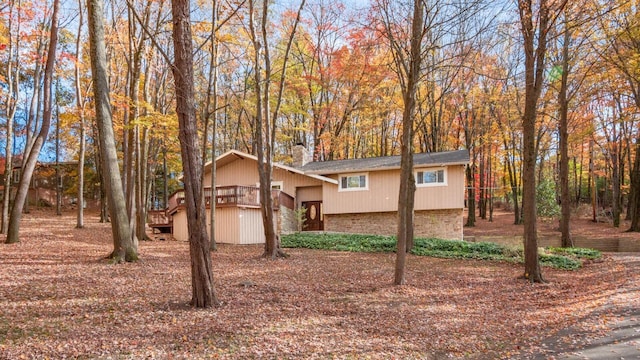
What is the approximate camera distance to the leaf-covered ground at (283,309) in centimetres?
470

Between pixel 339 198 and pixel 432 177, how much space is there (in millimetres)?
4787

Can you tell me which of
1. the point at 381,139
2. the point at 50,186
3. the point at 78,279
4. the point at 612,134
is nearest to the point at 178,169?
the point at 50,186

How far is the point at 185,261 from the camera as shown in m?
11.1

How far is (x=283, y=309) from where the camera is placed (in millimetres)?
6535

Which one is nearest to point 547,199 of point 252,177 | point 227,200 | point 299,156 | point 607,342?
point 299,156

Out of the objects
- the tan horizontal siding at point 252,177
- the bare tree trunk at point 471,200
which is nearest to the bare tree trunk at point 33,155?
the tan horizontal siding at point 252,177

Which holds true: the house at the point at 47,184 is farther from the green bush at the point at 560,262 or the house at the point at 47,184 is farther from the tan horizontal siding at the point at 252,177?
the green bush at the point at 560,262

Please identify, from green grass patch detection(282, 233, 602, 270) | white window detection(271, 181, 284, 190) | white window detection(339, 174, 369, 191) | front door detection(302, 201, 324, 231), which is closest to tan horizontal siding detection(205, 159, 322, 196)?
white window detection(271, 181, 284, 190)

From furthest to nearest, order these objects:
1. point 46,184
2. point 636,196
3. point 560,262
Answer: point 46,184 < point 636,196 < point 560,262

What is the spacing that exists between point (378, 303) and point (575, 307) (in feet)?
12.4

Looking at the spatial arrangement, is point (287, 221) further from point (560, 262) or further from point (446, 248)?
point (560, 262)

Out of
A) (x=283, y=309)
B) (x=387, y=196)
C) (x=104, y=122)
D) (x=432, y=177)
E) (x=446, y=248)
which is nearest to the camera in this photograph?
(x=283, y=309)

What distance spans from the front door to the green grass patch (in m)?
3.36

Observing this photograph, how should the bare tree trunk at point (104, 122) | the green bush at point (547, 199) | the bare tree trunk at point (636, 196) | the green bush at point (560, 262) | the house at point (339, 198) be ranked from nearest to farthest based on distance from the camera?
the bare tree trunk at point (104, 122)
the green bush at point (560, 262)
the house at point (339, 198)
the bare tree trunk at point (636, 196)
the green bush at point (547, 199)
